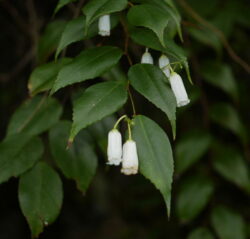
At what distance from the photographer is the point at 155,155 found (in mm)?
1217

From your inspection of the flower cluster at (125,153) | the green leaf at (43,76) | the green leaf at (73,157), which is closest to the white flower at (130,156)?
the flower cluster at (125,153)

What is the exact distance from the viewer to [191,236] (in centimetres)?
215

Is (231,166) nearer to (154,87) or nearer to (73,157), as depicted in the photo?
(73,157)

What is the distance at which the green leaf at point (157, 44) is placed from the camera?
1.36 metres

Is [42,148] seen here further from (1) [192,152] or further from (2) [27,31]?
(2) [27,31]

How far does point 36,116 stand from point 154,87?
0.61 m

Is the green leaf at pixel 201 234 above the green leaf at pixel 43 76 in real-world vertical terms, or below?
below

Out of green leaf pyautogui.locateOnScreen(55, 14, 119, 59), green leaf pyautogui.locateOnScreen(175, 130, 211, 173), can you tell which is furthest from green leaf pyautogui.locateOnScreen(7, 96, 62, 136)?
green leaf pyautogui.locateOnScreen(175, 130, 211, 173)

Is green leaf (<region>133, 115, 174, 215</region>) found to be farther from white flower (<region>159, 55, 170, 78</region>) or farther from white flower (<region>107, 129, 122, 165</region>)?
white flower (<region>159, 55, 170, 78</region>)

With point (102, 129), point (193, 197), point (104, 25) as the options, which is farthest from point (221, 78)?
point (104, 25)

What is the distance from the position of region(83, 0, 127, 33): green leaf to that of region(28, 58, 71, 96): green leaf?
0.30 meters

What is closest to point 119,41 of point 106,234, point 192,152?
point 192,152

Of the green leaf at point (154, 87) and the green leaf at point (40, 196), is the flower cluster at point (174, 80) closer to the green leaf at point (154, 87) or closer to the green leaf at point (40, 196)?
the green leaf at point (154, 87)

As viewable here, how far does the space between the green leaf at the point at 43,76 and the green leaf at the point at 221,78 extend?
92 centimetres
